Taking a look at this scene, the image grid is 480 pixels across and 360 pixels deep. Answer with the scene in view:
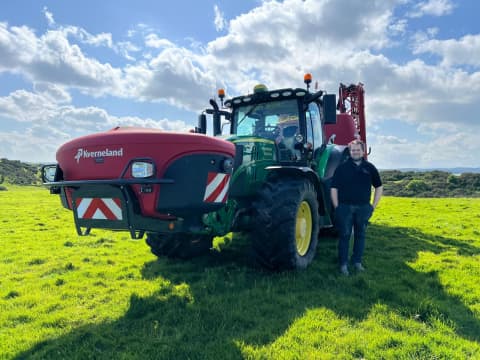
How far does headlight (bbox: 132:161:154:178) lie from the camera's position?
10.8 ft

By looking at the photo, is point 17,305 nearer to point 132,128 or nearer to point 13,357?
point 13,357

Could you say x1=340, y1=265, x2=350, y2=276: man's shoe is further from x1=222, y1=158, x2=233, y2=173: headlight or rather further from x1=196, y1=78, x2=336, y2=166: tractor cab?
x1=222, y1=158, x2=233, y2=173: headlight

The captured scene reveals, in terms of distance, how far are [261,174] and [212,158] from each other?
5.27 feet

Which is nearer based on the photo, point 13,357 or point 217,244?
point 13,357

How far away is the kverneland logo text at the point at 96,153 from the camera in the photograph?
341 centimetres

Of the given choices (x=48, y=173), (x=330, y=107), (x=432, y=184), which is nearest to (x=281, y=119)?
(x=330, y=107)

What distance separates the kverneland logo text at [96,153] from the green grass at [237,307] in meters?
1.58

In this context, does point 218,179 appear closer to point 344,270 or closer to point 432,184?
point 344,270

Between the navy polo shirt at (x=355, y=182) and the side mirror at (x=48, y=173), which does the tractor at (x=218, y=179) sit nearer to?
the side mirror at (x=48, y=173)

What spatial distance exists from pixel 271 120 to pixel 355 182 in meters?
1.81

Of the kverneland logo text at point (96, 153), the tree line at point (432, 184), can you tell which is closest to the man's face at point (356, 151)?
the kverneland logo text at point (96, 153)

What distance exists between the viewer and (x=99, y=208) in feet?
11.5

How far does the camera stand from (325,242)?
6875mm

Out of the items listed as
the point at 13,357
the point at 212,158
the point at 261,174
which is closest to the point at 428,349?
the point at 212,158
